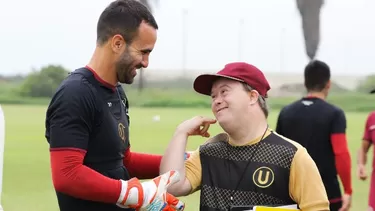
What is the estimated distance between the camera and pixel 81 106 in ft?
7.90

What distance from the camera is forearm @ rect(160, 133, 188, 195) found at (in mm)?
2613

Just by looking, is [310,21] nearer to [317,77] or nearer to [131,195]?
[317,77]

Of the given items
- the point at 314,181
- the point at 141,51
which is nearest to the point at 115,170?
the point at 141,51

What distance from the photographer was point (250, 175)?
100 inches

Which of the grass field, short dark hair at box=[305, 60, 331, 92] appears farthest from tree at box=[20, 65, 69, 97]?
short dark hair at box=[305, 60, 331, 92]

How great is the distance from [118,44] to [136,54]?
76mm

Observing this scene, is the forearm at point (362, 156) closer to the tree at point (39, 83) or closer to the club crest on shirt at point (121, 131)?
the club crest on shirt at point (121, 131)

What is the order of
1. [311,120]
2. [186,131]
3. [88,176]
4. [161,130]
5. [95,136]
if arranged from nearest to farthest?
[88,176]
[95,136]
[186,131]
[311,120]
[161,130]

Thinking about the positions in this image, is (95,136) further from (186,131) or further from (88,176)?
(186,131)

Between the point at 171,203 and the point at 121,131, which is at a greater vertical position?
the point at 121,131

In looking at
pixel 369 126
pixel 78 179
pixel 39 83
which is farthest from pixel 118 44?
pixel 39 83

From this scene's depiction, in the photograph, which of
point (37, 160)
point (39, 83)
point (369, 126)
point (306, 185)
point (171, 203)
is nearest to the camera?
point (306, 185)

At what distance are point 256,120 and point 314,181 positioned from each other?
326 mm

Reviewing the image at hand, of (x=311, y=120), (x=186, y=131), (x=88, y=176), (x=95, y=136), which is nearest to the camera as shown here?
(x=88, y=176)
